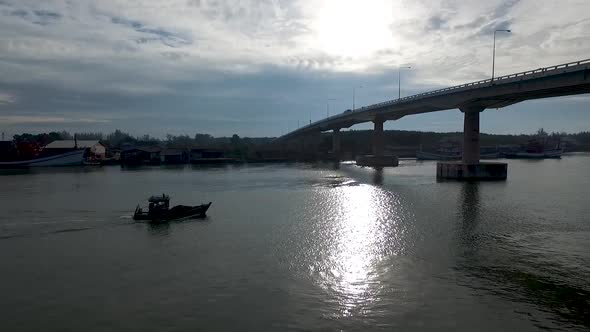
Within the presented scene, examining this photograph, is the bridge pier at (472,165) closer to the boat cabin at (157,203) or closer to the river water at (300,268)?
the river water at (300,268)

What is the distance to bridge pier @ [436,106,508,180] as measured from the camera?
66375 millimetres

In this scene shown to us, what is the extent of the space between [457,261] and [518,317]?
268 inches

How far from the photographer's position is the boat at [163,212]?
32.6 meters

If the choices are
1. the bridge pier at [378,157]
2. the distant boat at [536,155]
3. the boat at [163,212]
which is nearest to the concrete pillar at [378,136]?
the bridge pier at [378,157]

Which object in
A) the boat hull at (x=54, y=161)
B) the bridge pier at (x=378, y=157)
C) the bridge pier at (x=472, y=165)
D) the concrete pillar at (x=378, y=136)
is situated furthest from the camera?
the bridge pier at (x=378, y=157)

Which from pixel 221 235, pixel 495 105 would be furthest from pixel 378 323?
pixel 495 105

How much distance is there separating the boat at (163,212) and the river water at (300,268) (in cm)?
140

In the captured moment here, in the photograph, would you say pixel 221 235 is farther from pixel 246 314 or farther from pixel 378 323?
pixel 378 323

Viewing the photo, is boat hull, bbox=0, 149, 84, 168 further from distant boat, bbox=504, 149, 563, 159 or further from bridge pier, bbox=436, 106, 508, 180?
distant boat, bbox=504, 149, 563, 159

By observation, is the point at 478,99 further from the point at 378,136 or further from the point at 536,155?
the point at 536,155

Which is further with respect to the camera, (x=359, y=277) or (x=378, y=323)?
(x=359, y=277)

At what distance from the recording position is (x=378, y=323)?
14.4 meters

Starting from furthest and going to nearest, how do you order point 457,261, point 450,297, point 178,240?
point 178,240, point 457,261, point 450,297

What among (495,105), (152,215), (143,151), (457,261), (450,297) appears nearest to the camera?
(450,297)
